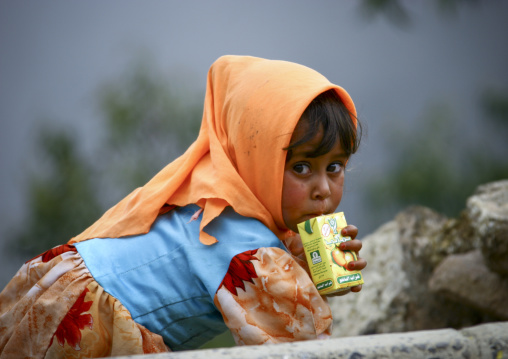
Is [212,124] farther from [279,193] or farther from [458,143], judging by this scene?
[458,143]

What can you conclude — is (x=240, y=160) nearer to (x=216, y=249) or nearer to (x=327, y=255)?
(x=216, y=249)

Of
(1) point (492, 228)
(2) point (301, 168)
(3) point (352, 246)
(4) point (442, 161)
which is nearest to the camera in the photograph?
(3) point (352, 246)

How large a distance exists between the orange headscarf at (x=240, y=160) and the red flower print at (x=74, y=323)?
28cm

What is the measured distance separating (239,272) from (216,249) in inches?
4.7

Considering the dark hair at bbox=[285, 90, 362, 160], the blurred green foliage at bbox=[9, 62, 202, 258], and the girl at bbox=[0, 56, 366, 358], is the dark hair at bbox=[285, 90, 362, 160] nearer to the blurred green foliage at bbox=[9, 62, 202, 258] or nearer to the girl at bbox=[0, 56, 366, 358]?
the girl at bbox=[0, 56, 366, 358]

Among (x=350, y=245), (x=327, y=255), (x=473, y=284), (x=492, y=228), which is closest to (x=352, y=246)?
(x=350, y=245)

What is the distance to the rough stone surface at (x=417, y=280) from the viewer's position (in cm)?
356

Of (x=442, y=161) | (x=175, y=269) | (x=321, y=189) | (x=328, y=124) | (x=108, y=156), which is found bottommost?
(x=442, y=161)

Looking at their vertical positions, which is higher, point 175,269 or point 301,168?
point 301,168

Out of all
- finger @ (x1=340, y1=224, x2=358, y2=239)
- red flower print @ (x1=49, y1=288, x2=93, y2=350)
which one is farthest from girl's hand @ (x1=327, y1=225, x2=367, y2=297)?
red flower print @ (x1=49, y1=288, x2=93, y2=350)

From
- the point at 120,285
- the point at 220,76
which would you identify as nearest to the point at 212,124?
the point at 220,76

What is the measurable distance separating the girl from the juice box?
35 millimetres

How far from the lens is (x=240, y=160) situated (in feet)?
7.21

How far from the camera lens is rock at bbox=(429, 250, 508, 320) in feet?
11.2
